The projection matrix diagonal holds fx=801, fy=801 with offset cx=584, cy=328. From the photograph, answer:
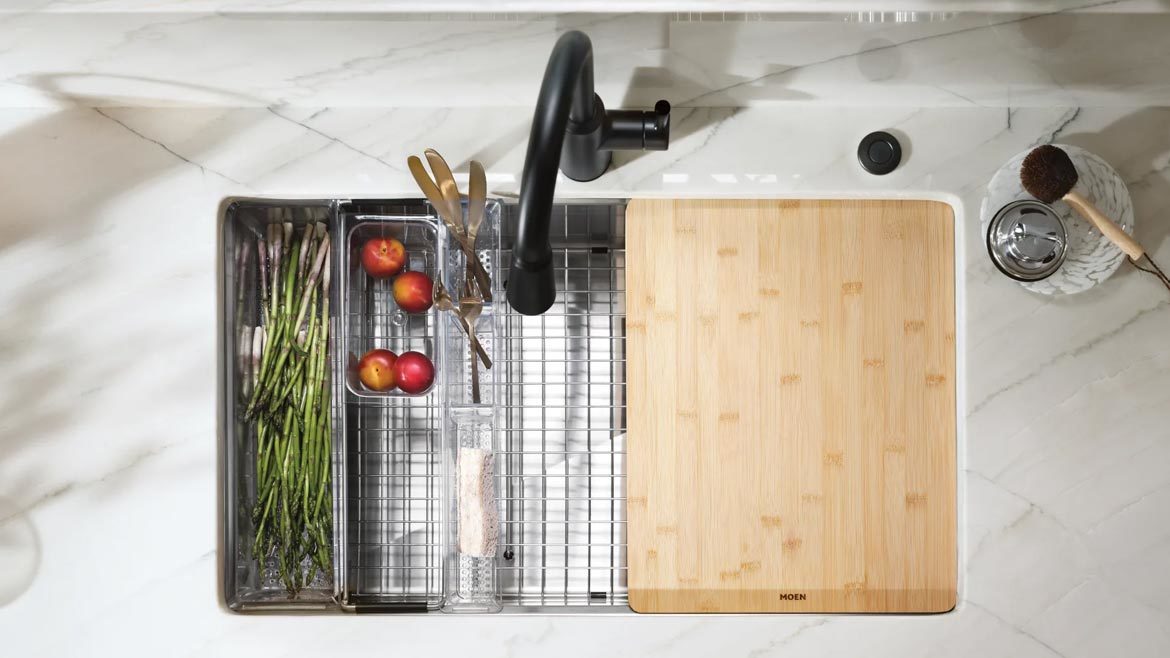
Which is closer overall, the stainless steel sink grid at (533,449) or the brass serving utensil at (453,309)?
the brass serving utensil at (453,309)

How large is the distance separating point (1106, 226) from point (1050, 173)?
9 cm

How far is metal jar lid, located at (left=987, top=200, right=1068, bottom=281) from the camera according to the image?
93 cm

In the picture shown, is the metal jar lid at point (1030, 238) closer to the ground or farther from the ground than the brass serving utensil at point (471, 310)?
farther from the ground

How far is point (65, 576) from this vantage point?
38.9 inches

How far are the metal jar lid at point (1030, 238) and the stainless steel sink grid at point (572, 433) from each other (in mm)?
469

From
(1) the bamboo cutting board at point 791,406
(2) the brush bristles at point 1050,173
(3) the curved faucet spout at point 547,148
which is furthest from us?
(1) the bamboo cutting board at point 791,406

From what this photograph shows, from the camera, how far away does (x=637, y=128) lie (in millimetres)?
892

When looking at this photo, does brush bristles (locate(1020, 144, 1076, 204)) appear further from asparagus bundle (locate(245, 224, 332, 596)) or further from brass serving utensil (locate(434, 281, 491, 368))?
asparagus bundle (locate(245, 224, 332, 596))

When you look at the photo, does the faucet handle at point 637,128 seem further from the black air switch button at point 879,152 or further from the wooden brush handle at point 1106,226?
the wooden brush handle at point 1106,226

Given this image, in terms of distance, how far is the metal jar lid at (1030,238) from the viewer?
3.04 ft

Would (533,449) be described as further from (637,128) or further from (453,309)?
(637,128)

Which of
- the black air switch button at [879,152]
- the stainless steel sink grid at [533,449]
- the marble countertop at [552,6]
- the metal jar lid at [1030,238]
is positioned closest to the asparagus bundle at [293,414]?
the stainless steel sink grid at [533,449]

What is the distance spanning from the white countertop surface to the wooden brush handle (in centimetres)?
10

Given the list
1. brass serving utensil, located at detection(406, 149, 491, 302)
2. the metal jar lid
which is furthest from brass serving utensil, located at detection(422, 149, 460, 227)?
the metal jar lid
